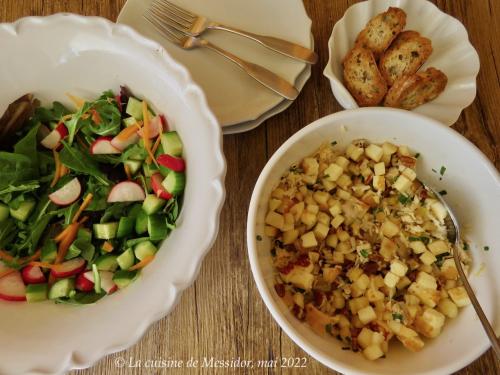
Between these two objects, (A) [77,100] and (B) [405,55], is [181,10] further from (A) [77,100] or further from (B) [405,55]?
(B) [405,55]

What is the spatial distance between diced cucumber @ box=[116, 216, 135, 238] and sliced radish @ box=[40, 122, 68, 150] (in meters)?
0.23

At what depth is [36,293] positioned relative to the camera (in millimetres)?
896

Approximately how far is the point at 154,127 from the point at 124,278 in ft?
1.02

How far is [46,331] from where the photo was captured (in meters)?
0.85

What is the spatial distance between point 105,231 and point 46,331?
21 centimetres

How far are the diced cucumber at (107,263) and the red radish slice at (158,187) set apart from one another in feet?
0.51

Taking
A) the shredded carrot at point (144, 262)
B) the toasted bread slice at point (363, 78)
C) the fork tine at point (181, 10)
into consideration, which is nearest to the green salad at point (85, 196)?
the shredded carrot at point (144, 262)

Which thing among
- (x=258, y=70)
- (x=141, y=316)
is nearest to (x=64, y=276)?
(x=141, y=316)

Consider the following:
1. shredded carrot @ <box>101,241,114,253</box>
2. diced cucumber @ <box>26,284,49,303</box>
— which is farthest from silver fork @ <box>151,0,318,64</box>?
diced cucumber @ <box>26,284,49,303</box>

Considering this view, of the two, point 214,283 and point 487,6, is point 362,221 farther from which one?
point 487,6

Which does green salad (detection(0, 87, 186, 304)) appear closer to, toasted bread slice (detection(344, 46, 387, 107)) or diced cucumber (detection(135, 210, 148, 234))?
diced cucumber (detection(135, 210, 148, 234))

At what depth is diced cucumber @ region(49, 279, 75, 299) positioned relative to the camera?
900mm

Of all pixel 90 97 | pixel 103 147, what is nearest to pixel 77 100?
pixel 90 97

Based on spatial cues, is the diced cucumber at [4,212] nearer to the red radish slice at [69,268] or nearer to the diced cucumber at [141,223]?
the red radish slice at [69,268]
